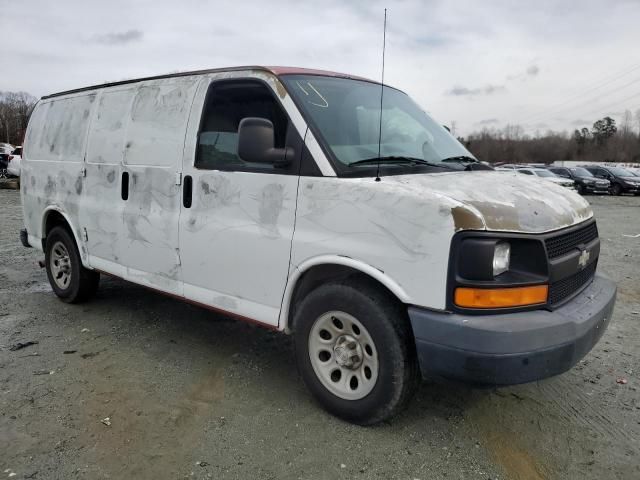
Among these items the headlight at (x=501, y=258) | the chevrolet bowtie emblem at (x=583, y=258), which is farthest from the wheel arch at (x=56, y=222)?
the chevrolet bowtie emblem at (x=583, y=258)

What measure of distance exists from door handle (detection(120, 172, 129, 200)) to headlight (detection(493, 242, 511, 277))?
10.0 ft

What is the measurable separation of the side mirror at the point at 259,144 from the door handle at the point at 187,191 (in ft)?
2.50

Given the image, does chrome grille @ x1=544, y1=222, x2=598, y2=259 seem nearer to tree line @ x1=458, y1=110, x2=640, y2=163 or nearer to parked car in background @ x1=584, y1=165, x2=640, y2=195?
parked car in background @ x1=584, y1=165, x2=640, y2=195

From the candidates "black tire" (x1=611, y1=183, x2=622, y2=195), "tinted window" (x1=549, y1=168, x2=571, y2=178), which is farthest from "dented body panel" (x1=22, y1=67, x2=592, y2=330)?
"black tire" (x1=611, y1=183, x2=622, y2=195)

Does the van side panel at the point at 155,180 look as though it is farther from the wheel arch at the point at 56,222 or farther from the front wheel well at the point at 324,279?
the front wheel well at the point at 324,279

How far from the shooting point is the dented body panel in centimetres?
271

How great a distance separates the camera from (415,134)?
381cm

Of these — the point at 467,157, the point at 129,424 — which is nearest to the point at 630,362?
the point at 467,157

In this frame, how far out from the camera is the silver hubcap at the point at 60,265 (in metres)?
5.44

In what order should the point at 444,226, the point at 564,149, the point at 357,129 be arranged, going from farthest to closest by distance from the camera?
the point at 564,149, the point at 357,129, the point at 444,226

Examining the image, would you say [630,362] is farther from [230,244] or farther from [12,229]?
[12,229]

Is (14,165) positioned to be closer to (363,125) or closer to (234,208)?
(234,208)

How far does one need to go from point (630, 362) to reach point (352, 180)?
2.93m

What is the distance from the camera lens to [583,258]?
10.3 feet
